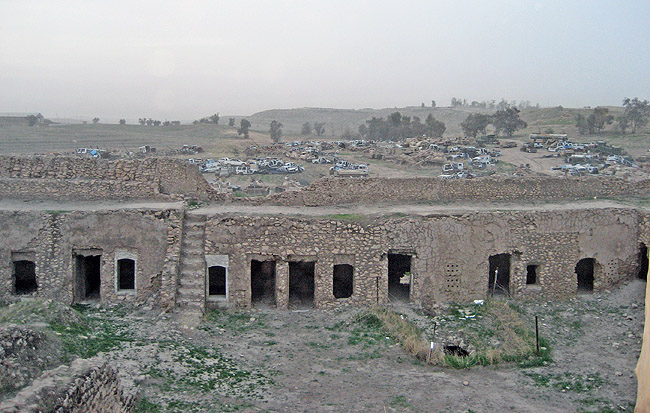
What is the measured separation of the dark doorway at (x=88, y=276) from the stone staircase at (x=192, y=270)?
95.1 inches

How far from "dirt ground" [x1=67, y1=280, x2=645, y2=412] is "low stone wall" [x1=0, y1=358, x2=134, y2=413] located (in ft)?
3.43

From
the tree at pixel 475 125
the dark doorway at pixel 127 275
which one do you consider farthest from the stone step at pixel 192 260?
the tree at pixel 475 125

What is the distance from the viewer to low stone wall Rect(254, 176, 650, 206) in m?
17.6

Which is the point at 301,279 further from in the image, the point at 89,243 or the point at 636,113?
the point at 636,113

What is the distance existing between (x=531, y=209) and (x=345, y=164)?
20787mm

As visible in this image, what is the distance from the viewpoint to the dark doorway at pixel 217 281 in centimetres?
1675

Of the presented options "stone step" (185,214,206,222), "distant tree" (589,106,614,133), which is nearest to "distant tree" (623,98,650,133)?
"distant tree" (589,106,614,133)

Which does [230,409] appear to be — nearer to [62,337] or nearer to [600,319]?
[62,337]

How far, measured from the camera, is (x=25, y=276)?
1667cm

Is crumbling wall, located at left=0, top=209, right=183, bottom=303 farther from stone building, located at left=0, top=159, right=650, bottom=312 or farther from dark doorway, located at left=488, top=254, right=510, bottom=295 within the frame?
dark doorway, located at left=488, top=254, right=510, bottom=295

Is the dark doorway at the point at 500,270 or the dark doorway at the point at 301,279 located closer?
the dark doorway at the point at 301,279

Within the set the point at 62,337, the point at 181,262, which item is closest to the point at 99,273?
the point at 181,262

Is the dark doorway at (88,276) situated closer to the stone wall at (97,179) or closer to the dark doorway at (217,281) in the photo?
the stone wall at (97,179)

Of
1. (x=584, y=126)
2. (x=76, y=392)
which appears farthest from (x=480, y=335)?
(x=584, y=126)
